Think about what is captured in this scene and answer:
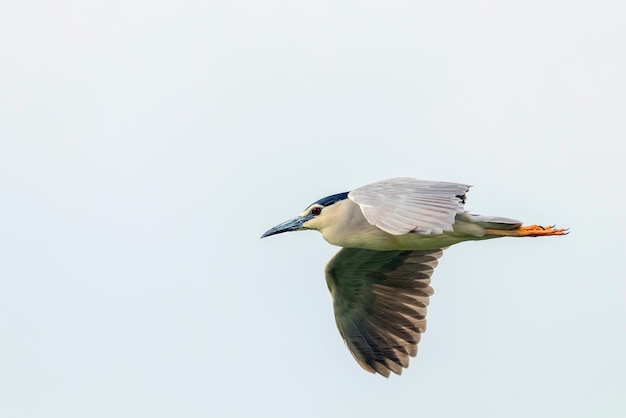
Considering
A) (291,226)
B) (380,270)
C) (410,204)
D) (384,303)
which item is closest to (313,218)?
(291,226)

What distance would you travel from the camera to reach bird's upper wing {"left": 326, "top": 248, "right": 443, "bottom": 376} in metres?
13.7

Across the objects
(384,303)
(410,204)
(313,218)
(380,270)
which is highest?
(313,218)

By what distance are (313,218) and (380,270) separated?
1266 millimetres

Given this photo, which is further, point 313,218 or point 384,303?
point 384,303

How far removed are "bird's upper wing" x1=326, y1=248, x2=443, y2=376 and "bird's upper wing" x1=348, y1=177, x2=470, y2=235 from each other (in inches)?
85.2

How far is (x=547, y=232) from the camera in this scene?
41.4 ft

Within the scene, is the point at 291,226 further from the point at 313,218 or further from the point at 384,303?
the point at 384,303

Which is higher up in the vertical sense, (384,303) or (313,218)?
(313,218)

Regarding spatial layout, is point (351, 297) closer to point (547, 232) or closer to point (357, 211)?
point (357, 211)

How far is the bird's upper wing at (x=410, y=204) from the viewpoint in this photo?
10273mm

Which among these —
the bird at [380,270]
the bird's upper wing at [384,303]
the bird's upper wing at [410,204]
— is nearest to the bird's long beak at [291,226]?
the bird at [380,270]

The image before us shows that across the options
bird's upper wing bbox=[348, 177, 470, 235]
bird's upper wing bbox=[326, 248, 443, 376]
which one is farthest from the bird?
bird's upper wing bbox=[348, 177, 470, 235]

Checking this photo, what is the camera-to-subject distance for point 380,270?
1384 cm

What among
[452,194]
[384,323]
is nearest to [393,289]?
[384,323]
